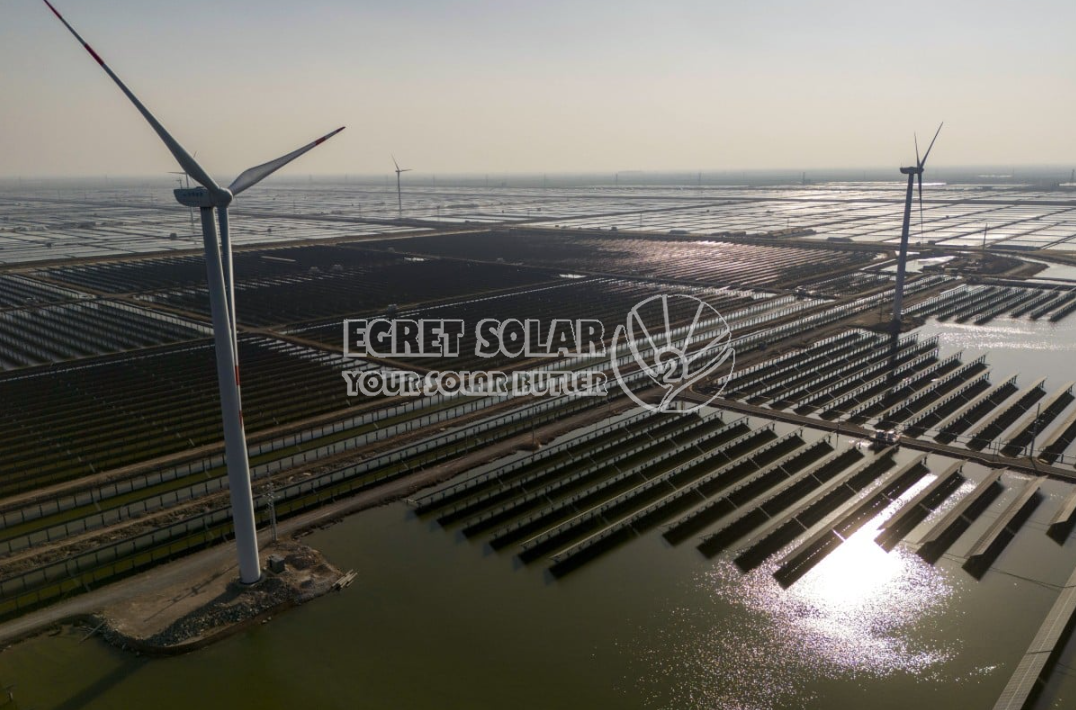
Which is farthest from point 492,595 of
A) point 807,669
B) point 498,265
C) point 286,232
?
point 286,232

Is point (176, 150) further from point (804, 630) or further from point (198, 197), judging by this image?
point (804, 630)

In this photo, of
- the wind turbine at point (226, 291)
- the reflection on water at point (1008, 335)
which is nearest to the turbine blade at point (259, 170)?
the wind turbine at point (226, 291)

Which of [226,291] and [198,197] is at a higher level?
[198,197]

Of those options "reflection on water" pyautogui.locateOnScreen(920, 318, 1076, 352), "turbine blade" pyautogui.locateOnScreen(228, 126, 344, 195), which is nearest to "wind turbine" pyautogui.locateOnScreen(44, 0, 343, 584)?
"turbine blade" pyautogui.locateOnScreen(228, 126, 344, 195)

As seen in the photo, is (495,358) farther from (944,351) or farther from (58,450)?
(944,351)

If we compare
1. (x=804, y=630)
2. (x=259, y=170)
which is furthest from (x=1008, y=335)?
(x=259, y=170)

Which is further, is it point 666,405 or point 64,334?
point 64,334
